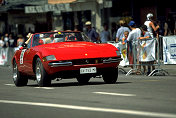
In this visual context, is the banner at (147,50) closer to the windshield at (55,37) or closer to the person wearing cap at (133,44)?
the person wearing cap at (133,44)

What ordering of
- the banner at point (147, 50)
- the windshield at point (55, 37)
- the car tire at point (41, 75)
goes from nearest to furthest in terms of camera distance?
the car tire at point (41, 75) < the windshield at point (55, 37) < the banner at point (147, 50)

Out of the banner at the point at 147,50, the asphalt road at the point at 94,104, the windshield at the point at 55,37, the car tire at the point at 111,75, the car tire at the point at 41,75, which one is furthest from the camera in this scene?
the banner at the point at 147,50

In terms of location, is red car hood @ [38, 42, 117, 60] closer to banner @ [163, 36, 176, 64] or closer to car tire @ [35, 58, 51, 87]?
car tire @ [35, 58, 51, 87]

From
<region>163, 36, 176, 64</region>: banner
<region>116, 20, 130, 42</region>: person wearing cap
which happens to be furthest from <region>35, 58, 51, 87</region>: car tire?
<region>116, 20, 130, 42</region>: person wearing cap

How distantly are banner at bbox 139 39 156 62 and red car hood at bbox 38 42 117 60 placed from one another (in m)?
4.76

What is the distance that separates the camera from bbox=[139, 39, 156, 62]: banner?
63.0ft

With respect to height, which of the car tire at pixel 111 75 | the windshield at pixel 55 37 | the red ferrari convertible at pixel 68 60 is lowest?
the car tire at pixel 111 75

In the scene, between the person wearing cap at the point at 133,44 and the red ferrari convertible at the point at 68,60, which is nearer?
the red ferrari convertible at the point at 68,60

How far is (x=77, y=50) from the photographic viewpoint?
1414cm

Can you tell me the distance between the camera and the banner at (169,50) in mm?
18297

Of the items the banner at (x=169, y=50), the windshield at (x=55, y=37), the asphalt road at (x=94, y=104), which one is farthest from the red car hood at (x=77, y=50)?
the banner at (x=169, y=50)

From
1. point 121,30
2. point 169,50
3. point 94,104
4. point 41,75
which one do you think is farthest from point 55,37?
point 121,30

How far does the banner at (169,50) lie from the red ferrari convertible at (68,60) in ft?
12.8

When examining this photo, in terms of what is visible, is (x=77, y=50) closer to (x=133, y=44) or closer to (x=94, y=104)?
(x=94, y=104)
